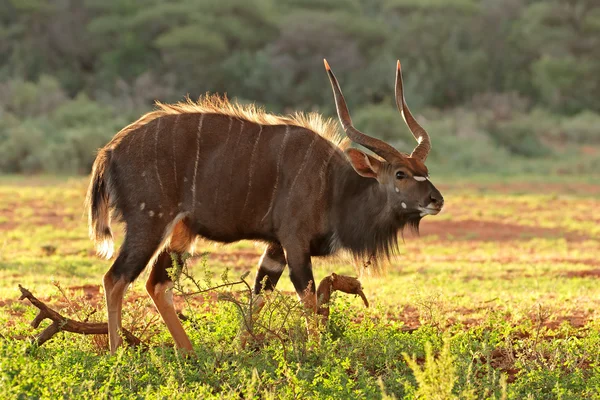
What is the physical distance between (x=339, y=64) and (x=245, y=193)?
25229 millimetres

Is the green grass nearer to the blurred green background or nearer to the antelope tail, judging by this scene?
the antelope tail

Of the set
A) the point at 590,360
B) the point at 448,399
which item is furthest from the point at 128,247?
the point at 590,360

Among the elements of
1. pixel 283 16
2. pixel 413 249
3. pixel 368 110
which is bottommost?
pixel 413 249

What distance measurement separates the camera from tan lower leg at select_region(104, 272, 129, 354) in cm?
545

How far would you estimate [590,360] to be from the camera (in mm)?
5305

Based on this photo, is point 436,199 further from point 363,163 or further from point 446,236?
point 446,236

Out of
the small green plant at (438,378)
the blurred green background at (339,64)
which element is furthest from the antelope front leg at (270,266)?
the blurred green background at (339,64)

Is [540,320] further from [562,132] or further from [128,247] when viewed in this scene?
[562,132]

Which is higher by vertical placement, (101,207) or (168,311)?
(101,207)

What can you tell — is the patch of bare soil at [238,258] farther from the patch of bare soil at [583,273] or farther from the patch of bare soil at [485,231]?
the patch of bare soil at [583,273]

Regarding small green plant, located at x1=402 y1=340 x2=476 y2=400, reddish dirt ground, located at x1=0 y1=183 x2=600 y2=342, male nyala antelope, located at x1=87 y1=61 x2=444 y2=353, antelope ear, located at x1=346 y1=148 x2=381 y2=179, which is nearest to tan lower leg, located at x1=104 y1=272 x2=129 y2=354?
male nyala antelope, located at x1=87 y1=61 x2=444 y2=353

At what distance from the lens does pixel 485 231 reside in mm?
12797

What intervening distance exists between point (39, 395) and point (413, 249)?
725 centimetres

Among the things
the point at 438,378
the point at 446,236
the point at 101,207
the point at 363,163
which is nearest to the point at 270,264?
the point at 363,163
